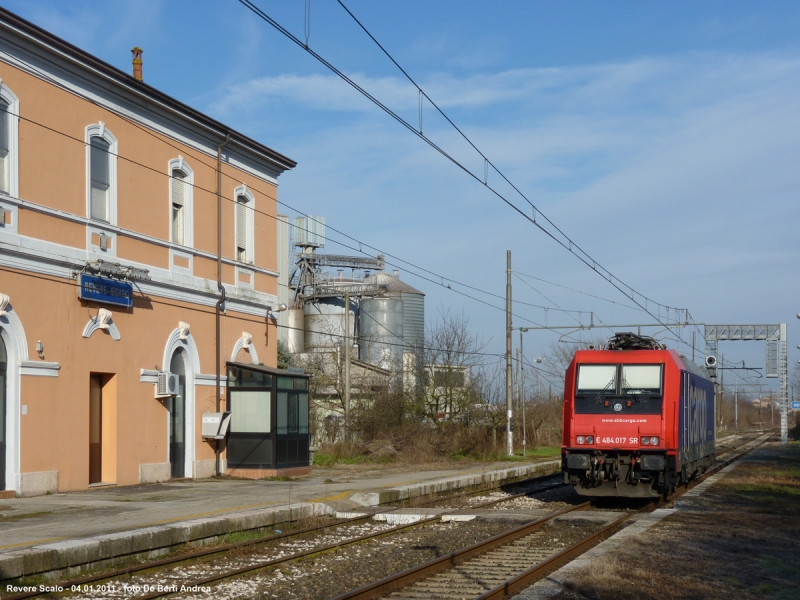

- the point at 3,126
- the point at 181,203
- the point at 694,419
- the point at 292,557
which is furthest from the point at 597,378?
the point at 3,126

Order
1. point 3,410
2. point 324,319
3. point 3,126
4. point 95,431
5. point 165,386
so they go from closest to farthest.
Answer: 1. point 3,410
2. point 3,126
3. point 95,431
4. point 165,386
5. point 324,319

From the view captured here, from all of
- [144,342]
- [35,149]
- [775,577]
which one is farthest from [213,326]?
[775,577]

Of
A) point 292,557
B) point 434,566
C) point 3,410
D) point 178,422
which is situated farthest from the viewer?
point 178,422

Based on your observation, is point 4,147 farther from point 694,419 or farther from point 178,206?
point 694,419

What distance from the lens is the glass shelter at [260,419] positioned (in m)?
23.0

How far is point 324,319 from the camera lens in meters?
54.7

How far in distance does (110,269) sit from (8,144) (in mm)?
3407

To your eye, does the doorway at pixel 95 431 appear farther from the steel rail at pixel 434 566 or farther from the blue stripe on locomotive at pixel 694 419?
the blue stripe on locomotive at pixel 694 419

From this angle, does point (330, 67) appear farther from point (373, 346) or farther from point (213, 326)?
point (373, 346)

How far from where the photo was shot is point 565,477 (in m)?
18.1

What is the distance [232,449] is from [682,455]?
37.0 ft

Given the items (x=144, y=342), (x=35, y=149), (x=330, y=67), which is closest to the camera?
(x=330, y=67)

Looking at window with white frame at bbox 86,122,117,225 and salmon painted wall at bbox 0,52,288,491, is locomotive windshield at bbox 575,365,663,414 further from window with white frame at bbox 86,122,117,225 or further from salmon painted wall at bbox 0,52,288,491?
window with white frame at bbox 86,122,117,225

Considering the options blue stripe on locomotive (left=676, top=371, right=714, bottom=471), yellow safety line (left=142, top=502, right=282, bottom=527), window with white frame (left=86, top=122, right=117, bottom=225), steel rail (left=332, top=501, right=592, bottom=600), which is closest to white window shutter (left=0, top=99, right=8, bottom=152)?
window with white frame (left=86, top=122, right=117, bottom=225)
